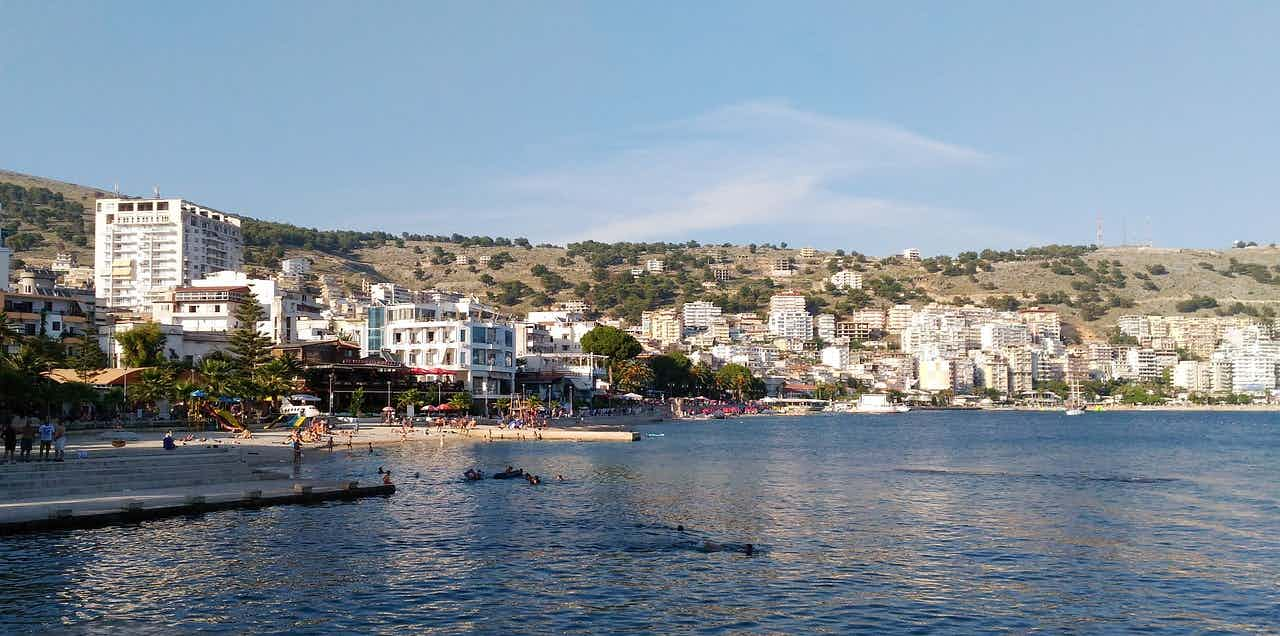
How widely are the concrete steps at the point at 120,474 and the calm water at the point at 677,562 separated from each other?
4.15 m

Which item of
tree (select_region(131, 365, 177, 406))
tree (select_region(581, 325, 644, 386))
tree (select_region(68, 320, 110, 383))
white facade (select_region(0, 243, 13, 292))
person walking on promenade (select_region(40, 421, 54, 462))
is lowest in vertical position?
person walking on promenade (select_region(40, 421, 54, 462))

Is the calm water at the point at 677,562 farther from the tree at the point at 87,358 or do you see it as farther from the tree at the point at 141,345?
the tree at the point at 141,345

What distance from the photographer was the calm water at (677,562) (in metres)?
20.2

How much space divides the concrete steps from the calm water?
415cm

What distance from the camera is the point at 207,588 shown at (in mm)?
21609

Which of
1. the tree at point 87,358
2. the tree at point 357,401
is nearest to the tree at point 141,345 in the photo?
the tree at point 87,358

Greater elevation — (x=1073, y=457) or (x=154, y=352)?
(x=154, y=352)

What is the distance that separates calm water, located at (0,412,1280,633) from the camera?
66.3 ft

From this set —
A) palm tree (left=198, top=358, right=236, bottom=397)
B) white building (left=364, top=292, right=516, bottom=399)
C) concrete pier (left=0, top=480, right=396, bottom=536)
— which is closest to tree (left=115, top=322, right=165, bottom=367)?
palm tree (left=198, top=358, right=236, bottom=397)

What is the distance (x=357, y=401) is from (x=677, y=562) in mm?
60564

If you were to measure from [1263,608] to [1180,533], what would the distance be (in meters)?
10.5

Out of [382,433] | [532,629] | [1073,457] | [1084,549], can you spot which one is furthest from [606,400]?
[532,629]

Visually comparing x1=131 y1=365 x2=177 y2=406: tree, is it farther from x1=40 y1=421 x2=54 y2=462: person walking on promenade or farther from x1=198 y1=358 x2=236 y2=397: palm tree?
x1=40 y1=421 x2=54 y2=462: person walking on promenade

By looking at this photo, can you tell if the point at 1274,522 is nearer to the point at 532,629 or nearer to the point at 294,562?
the point at 532,629
